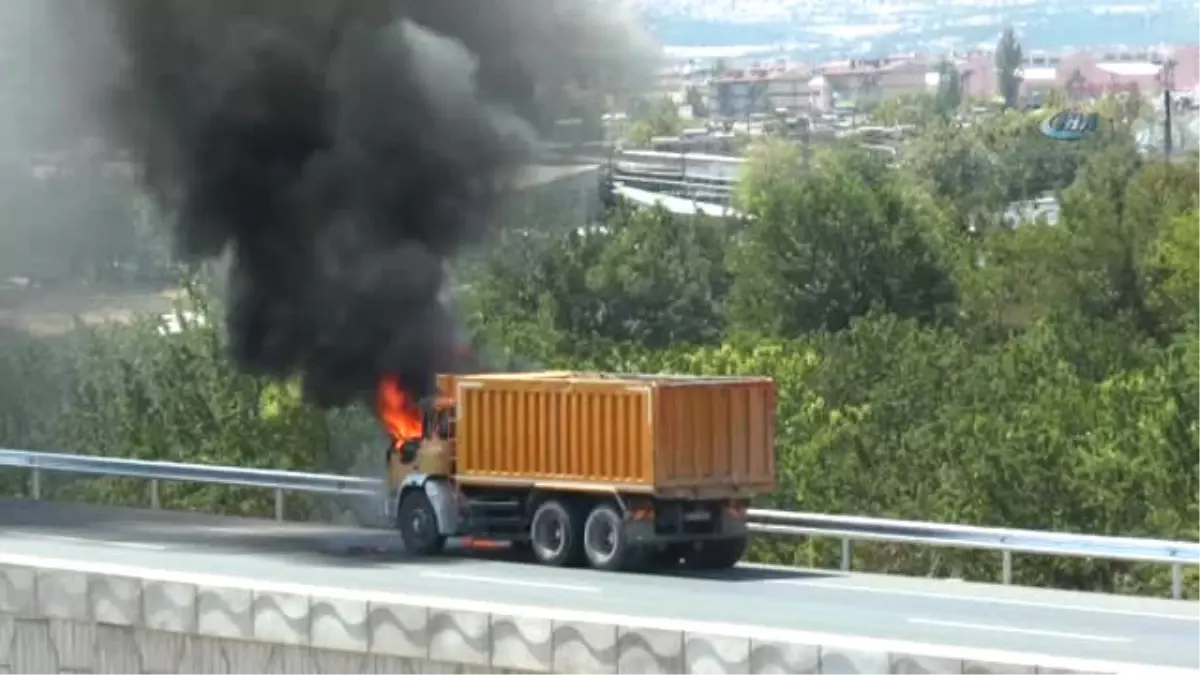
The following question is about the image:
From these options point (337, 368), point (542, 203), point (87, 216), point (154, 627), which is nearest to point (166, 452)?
point (87, 216)

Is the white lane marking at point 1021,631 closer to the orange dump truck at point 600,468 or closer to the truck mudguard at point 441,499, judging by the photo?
the orange dump truck at point 600,468

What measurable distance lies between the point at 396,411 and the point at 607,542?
5944 mm

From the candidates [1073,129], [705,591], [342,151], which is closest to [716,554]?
[705,591]

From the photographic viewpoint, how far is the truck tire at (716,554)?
31.1 meters

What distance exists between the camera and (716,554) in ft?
102

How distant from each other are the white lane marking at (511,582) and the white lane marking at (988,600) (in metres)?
2.30

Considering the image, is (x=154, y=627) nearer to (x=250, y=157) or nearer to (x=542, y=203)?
(x=250, y=157)

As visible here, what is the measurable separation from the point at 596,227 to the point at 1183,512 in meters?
47.7

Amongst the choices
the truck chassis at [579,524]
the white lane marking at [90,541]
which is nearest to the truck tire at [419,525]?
the truck chassis at [579,524]

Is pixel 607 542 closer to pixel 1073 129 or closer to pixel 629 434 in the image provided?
pixel 629 434

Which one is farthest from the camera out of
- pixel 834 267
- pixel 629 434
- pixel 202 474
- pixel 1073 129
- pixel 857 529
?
pixel 1073 129

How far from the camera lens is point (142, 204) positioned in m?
45.3

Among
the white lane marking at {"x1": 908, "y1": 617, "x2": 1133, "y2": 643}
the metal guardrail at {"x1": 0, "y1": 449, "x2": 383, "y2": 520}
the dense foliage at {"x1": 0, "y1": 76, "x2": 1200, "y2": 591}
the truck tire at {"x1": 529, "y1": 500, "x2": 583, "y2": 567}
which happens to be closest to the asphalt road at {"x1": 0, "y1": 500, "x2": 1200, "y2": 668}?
the white lane marking at {"x1": 908, "y1": 617, "x2": 1133, "y2": 643}

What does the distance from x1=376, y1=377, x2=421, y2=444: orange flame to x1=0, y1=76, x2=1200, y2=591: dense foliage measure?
15.0 feet
